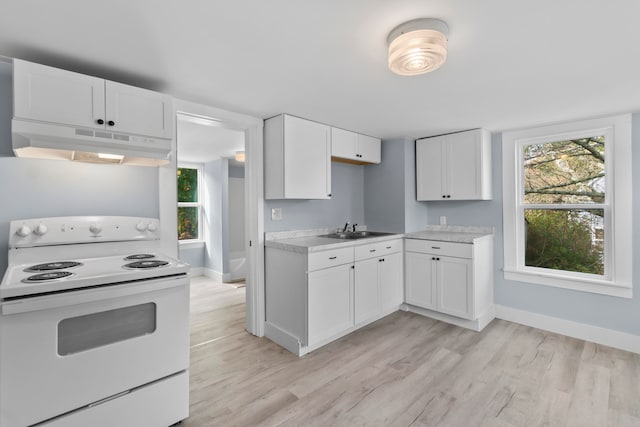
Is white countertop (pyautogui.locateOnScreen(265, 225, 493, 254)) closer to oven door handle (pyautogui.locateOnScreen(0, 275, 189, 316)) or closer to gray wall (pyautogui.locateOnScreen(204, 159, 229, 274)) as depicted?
oven door handle (pyautogui.locateOnScreen(0, 275, 189, 316))

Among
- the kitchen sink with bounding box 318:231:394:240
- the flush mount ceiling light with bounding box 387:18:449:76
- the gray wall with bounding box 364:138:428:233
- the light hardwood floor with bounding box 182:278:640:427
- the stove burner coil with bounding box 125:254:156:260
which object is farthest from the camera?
the gray wall with bounding box 364:138:428:233

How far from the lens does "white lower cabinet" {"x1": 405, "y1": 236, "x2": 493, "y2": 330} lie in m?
3.16

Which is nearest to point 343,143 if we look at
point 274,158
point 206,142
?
point 274,158

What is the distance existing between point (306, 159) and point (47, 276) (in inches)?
85.4

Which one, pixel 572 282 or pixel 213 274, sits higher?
pixel 572 282

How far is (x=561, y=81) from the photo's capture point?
2.10 meters

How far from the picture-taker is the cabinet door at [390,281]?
339 cm

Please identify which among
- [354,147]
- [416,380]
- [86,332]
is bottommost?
[416,380]

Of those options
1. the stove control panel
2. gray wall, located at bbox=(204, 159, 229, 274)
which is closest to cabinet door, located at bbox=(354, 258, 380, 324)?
the stove control panel

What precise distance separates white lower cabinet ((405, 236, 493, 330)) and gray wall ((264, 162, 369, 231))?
894 millimetres

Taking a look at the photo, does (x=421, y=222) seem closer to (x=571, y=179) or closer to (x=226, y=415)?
(x=571, y=179)

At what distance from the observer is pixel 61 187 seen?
A: 1956mm

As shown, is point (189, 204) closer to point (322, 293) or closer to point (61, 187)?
point (61, 187)

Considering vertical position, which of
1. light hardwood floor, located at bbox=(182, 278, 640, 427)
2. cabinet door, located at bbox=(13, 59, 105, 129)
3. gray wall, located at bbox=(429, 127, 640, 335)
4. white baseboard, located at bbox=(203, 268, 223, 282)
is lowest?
light hardwood floor, located at bbox=(182, 278, 640, 427)
